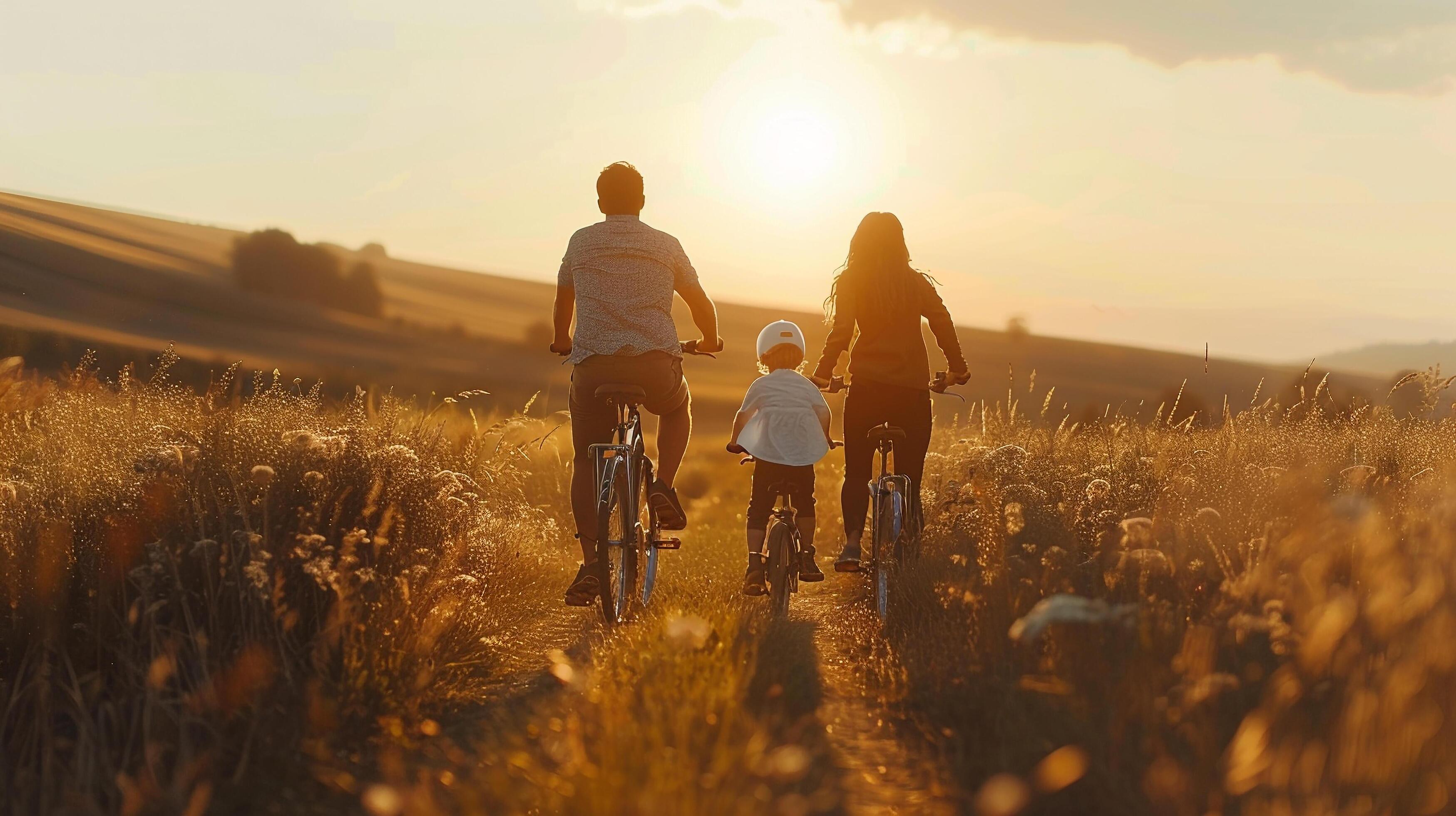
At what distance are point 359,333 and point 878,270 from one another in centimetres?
6411

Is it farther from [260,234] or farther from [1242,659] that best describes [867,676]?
[260,234]

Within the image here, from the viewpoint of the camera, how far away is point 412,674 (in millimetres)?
4574

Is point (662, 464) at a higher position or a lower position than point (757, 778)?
higher

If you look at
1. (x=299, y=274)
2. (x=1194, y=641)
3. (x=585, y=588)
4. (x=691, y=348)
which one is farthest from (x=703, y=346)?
(x=299, y=274)

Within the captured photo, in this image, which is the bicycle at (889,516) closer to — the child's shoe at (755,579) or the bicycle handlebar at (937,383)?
the bicycle handlebar at (937,383)

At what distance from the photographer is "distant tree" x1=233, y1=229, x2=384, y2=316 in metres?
71.6

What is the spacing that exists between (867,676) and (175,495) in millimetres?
3317

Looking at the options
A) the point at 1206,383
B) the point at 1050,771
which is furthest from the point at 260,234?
the point at 1050,771

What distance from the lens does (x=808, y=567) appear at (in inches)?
265

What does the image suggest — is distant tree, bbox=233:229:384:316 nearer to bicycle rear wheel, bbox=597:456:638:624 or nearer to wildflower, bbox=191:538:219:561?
bicycle rear wheel, bbox=597:456:638:624

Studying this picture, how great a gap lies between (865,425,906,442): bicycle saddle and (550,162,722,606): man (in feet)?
3.75

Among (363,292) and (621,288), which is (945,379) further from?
(363,292)

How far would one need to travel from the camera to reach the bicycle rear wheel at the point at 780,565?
654 cm

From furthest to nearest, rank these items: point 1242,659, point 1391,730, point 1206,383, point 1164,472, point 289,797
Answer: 1. point 1206,383
2. point 1164,472
3. point 1242,659
4. point 289,797
5. point 1391,730
